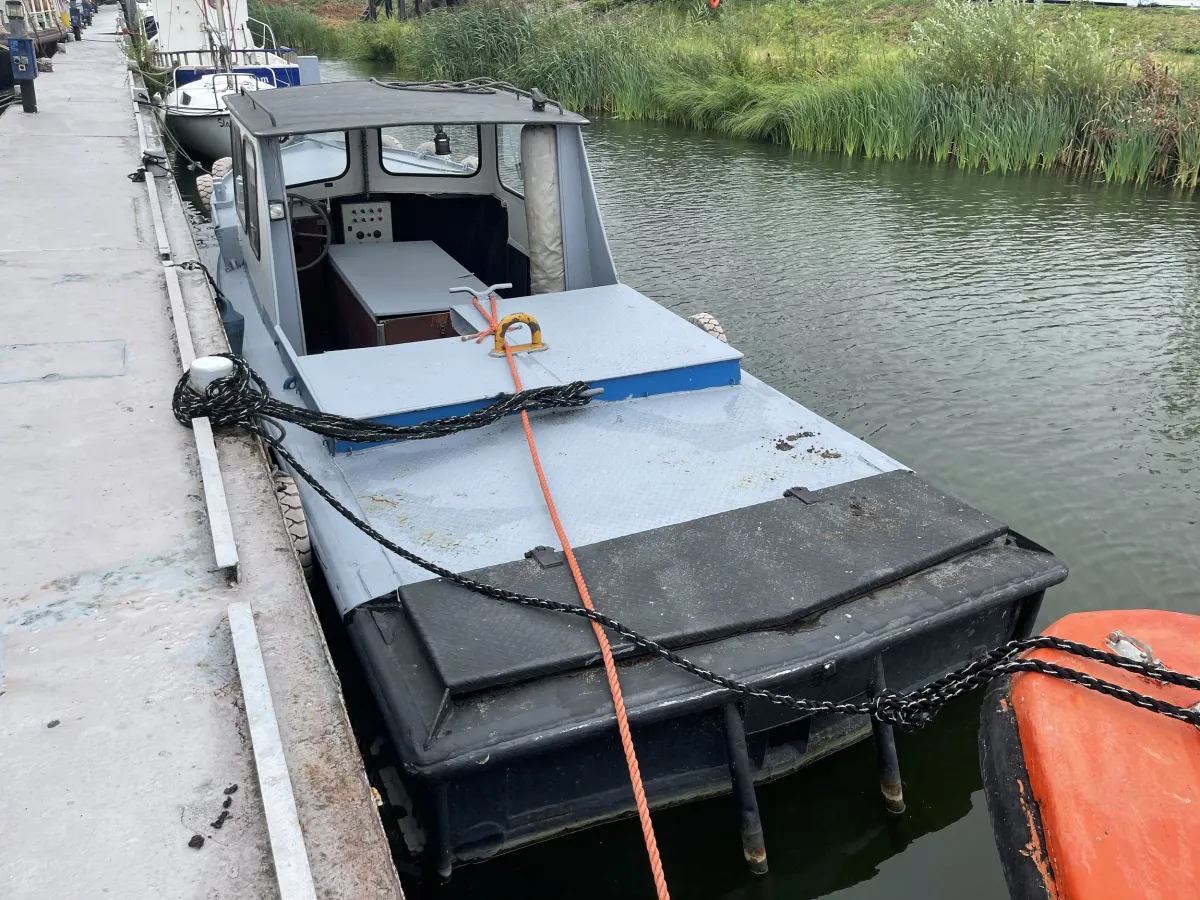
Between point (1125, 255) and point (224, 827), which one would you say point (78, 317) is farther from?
point (1125, 255)

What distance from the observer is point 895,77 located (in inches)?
569

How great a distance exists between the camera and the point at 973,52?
13805 millimetres

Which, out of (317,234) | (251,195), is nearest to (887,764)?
(251,195)

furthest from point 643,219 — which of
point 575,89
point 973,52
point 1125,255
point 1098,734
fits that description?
point 1098,734

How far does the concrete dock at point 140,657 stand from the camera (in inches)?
87.4

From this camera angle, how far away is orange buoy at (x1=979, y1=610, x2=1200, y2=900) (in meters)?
2.18

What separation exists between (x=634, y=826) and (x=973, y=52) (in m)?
13.6

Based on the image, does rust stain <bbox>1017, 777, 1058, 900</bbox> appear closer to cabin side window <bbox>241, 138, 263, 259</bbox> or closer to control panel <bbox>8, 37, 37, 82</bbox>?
cabin side window <bbox>241, 138, 263, 259</bbox>

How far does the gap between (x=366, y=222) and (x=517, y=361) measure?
271 cm

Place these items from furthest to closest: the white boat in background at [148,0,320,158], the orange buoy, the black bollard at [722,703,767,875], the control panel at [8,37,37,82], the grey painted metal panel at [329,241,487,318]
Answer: the white boat in background at [148,0,320,158] → the control panel at [8,37,37,82] → the grey painted metal panel at [329,241,487,318] → the black bollard at [722,703,767,875] → the orange buoy

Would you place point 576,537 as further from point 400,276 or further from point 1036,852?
point 400,276

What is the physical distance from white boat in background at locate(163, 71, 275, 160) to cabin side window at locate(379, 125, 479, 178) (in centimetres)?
726

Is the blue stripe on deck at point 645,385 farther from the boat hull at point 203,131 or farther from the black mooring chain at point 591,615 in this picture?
the boat hull at point 203,131

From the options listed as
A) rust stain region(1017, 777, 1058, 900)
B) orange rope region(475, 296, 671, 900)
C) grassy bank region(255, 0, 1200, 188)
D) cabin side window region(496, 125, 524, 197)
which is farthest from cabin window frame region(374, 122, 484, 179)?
grassy bank region(255, 0, 1200, 188)
